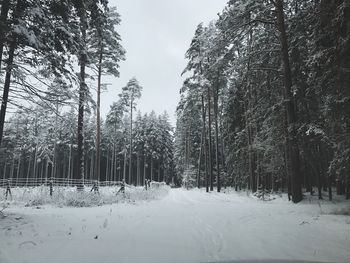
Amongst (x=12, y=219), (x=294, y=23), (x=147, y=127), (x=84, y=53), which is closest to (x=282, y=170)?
(x=294, y=23)

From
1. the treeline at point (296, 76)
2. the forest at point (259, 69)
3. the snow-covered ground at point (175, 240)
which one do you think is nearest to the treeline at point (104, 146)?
the forest at point (259, 69)

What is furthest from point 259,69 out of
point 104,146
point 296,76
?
point 104,146

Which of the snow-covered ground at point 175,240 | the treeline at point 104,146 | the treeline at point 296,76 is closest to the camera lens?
the snow-covered ground at point 175,240

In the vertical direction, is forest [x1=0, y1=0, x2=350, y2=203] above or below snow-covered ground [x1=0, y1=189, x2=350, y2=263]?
above

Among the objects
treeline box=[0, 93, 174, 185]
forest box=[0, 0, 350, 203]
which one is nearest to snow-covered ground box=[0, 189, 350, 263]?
forest box=[0, 0, 350, 203]

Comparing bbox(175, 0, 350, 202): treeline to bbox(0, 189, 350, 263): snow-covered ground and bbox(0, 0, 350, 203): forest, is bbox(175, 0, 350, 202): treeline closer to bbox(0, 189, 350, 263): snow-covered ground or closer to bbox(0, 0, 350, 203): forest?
bbox(0, 0, 350, 203): forest

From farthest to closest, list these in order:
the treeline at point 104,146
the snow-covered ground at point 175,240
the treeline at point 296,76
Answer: the treeline at point 104,146 → the treeline at point 296,76 → the snow-covered ground at point 175,240

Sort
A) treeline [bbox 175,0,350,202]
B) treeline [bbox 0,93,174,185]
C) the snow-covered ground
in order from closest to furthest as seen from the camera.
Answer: the snow-covered ground
treeline [bbox 175,0,350,202]
treeline [bbox 0,93,174,185]

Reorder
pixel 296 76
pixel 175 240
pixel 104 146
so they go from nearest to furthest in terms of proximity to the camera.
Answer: pixel 175 240, pixel 296 76, pixel 104 146

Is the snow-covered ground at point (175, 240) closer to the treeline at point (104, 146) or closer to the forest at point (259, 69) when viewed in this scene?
the forest at point (259, 69)

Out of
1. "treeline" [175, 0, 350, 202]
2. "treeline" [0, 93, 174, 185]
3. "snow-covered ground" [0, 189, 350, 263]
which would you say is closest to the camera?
"snow-covered ground" [0, 189, 350, 263]

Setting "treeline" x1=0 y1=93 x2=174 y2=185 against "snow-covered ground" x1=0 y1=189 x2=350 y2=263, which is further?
"treeline" x1=0 y1=93 x2=174 y2=185

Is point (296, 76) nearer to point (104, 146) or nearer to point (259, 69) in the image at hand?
point (259, 69)

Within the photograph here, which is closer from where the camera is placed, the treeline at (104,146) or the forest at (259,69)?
the forest at (259,69)
